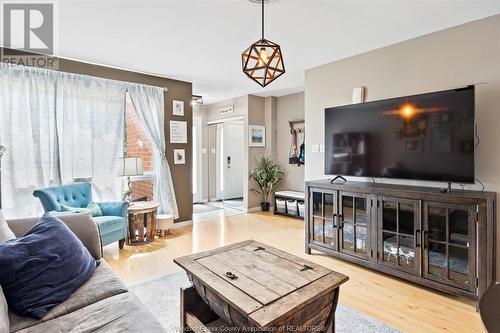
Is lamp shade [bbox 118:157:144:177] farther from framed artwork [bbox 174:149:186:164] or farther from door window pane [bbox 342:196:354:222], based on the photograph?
door window pane [bbox 342:196:354:222]

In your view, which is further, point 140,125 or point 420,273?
point 140,125

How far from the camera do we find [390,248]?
2.73 meters

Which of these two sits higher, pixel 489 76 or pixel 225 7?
pixel 225 7

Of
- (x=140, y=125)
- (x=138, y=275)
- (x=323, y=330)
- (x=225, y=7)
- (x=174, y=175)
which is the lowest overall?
→ (x=138, y=275)

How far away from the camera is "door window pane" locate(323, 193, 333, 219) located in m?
3.20

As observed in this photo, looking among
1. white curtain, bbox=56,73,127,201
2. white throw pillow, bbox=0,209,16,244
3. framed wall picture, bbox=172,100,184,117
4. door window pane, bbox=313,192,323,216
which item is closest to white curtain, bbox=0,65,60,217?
white curtain, bbox=56,73,127,201

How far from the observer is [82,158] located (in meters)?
3.63

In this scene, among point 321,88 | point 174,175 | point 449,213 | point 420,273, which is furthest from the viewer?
point 174,175

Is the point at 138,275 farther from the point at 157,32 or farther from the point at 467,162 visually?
the point at 467,162

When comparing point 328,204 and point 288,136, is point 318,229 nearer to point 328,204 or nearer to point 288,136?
point 328,204

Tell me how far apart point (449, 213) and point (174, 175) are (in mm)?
3736

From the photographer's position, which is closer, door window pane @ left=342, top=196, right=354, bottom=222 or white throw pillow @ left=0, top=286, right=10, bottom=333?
white throw pillow @ left=0, top=286, right=10, bottom=333

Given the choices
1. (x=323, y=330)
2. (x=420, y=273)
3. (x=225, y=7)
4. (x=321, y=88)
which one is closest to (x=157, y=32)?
(x=225, y=7)

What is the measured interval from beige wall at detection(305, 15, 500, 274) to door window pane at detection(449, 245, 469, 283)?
18.8 inches
